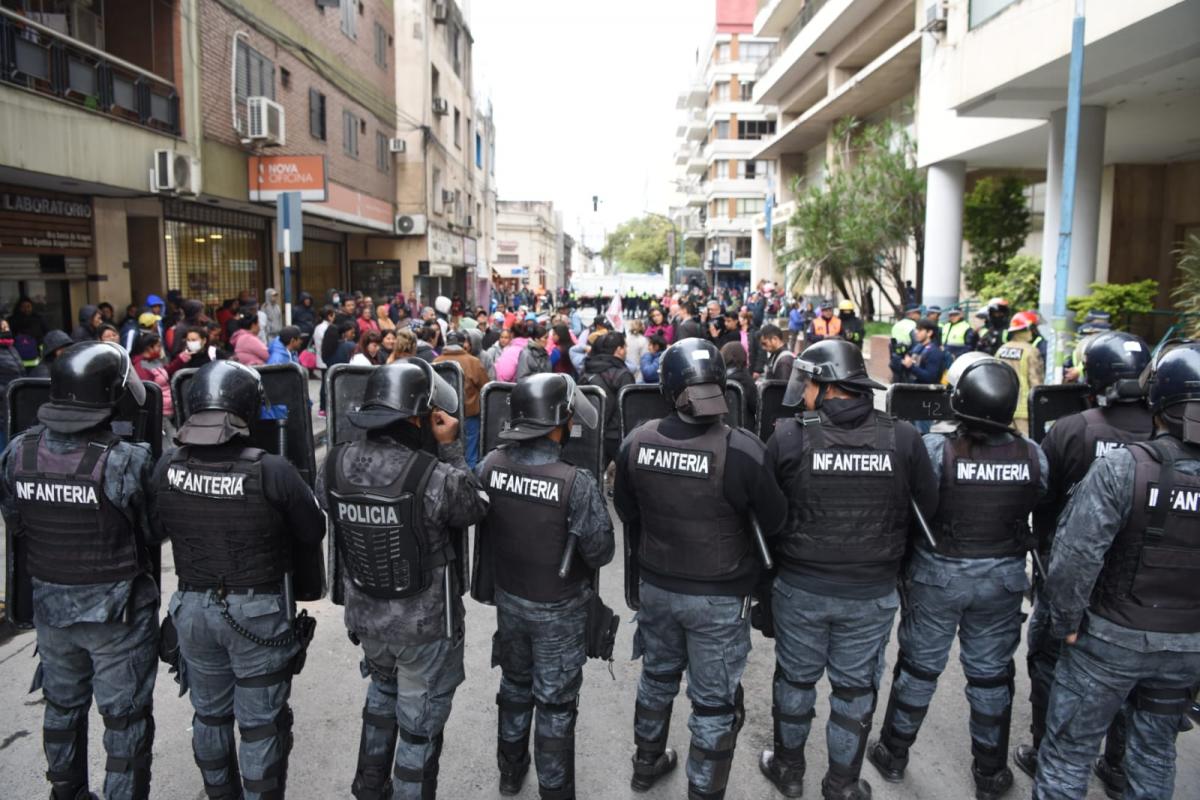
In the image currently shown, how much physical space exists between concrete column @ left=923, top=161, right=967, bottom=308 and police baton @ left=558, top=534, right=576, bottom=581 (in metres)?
18.0

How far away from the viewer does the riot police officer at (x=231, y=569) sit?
10.8 feet

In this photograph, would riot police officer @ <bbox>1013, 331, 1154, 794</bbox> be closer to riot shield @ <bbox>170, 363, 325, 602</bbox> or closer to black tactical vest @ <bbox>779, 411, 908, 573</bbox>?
black tactical vest @ <bbox>779, 411, 908, 573</bbox>

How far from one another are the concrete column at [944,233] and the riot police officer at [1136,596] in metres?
17.5

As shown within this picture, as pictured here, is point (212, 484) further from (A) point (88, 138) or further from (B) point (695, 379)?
(A) point (88, 138)

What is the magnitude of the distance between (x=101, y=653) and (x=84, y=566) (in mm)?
366

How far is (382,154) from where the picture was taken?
24344mm

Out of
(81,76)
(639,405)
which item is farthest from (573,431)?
(81,76)

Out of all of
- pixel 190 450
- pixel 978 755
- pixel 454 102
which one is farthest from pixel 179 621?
pixel 454 102

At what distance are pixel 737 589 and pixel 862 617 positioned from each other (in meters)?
0.56

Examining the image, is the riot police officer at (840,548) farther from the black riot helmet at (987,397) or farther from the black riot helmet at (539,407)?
the black riot helmet at (539,407)

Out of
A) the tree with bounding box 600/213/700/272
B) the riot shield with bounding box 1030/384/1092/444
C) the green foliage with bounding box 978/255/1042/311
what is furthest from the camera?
the tree with bounding box 600/213/700/272

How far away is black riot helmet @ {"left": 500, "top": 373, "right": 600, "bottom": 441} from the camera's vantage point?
347 cm

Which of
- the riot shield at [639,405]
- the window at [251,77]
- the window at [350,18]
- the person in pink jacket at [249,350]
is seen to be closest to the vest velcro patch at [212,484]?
the riot shield at [639,405]

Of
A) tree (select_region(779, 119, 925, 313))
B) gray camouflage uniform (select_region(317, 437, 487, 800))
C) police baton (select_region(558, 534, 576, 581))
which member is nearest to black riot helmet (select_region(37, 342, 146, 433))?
gray camouflage uniform (select_region(317, 437, 487, 800))
